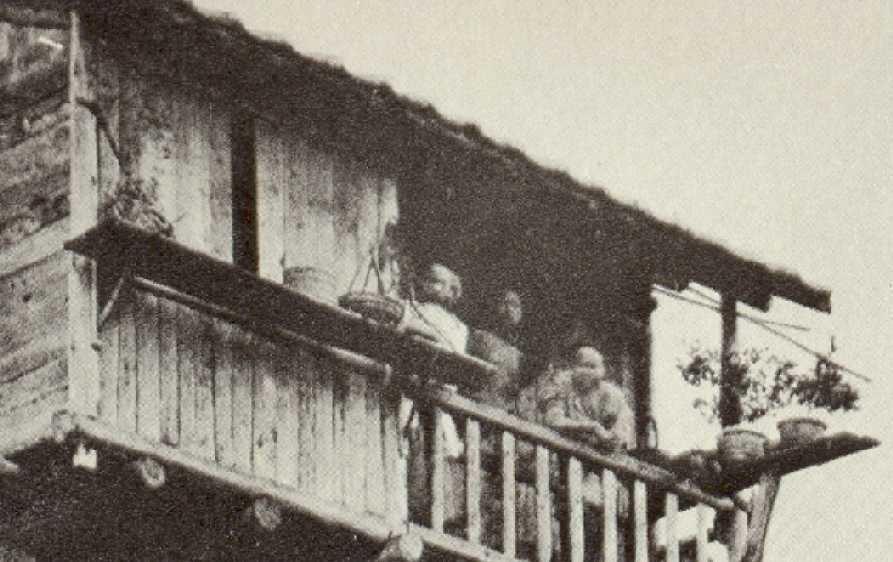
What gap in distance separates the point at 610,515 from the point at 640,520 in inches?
18.5

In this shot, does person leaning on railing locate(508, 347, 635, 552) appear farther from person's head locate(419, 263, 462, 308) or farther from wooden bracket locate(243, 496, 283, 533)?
wooden bracket locate(243, 496, 283, 533)

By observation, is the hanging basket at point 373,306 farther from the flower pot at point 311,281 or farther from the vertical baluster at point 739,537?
the vertical baluster at point 739,537

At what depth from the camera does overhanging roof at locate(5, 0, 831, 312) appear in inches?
693

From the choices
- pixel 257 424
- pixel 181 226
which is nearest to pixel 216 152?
pixel 181 226

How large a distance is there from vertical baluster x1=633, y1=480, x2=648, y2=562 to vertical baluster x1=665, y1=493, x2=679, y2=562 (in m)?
0.15

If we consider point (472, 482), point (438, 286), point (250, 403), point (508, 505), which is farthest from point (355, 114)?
point (508, 505)

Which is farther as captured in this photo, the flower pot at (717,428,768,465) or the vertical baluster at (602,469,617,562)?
the flower pot at (717,428,768,465)

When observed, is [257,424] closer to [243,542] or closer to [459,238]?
[243,542]

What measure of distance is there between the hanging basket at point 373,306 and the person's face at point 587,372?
234 centimetres

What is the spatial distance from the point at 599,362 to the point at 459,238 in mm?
1442

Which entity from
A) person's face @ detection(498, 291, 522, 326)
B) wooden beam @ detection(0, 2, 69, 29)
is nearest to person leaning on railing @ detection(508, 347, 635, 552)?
person's face @ detection(498, 291, 522, 326)

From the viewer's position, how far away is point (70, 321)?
16453 mm

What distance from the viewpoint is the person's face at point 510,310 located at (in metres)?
20.2

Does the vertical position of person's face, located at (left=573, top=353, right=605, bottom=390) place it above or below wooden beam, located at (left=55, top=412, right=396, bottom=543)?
above
